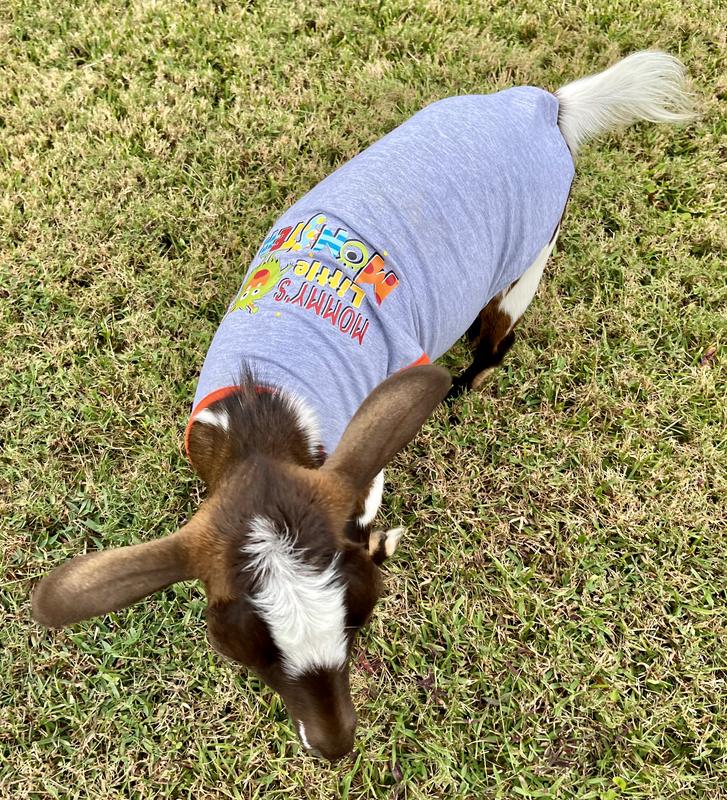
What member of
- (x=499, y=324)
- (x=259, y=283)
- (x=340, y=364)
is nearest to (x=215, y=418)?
(x=340, y=364)

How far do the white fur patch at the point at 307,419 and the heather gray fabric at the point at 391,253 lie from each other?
0.09 ft

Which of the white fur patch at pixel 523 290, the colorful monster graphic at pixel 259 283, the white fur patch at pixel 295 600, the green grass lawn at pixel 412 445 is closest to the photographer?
the white fur patch at pixel 295 600

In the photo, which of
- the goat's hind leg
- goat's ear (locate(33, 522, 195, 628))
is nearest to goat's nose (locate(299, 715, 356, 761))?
goat's ear (locate(33, 522, 195, 628))

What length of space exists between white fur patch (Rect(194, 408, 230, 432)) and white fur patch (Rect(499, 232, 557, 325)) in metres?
1.74

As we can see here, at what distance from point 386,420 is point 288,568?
1.74 ft

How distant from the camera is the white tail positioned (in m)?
3.41

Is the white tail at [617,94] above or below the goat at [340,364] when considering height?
above

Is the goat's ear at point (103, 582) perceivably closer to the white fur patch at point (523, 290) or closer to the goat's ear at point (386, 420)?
the goat's ear at point (386, 420)

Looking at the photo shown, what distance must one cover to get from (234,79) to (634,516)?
12.9ft

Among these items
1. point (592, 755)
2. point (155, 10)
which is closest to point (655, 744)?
point (592, 755)

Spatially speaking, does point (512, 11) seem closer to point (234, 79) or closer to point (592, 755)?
point (234, 79)

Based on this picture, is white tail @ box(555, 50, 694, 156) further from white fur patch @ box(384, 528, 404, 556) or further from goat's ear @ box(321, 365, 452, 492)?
white fur patch @ box(384, 528, 404, 556)

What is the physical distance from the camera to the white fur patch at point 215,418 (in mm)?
2400

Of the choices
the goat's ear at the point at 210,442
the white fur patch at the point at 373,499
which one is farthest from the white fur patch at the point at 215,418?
the white fur patch at the point at 373,499
